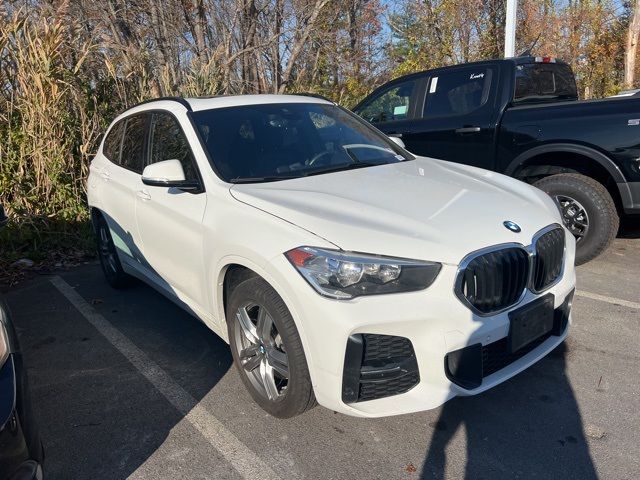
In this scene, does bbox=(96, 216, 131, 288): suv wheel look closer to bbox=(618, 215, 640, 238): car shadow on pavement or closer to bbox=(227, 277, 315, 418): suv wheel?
bbox=(227, 277, 315, 418): suv wheel

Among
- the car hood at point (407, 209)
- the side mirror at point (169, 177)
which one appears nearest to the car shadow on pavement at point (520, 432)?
the car hood at point (407, 209)

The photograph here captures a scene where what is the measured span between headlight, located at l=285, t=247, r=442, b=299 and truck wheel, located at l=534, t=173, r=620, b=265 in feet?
9.30

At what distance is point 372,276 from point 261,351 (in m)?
0.83

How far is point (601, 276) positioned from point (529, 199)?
2.19 m

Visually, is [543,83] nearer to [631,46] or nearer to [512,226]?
[512,226]

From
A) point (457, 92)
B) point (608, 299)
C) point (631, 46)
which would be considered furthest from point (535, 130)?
point (631, 46)

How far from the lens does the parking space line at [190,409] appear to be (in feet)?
8.29

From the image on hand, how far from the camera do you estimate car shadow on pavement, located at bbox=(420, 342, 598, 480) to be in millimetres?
2408

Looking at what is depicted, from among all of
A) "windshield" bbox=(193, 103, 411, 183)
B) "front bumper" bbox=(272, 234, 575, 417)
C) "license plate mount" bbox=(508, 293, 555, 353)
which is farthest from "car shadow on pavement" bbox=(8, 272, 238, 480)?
"license plate mount" bbox=(508, 293, 555, 353)

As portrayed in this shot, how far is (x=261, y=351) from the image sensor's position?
2807 millimetres

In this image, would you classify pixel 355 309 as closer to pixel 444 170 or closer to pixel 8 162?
pixel 444 170

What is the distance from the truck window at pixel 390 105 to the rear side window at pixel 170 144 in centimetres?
315

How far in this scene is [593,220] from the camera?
4762 mm

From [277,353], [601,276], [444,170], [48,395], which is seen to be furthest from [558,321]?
[48,395]
